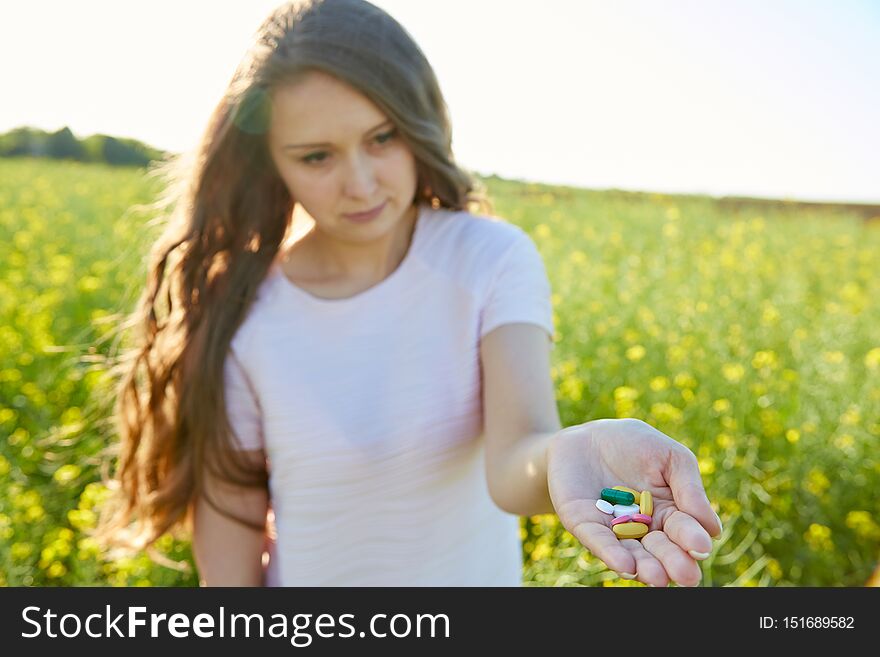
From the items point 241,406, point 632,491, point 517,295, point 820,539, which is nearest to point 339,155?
point 517,295

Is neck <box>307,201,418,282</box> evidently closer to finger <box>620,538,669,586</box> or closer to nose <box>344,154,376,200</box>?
nose <box>344,154,376,200</box>

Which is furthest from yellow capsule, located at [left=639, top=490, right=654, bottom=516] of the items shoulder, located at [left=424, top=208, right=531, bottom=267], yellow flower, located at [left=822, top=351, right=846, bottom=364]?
yellow flower, located at [left=822, top=351, right=846, bottom=364]

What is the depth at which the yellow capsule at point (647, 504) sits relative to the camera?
2.88ft

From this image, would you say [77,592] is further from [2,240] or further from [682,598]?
[2,240]

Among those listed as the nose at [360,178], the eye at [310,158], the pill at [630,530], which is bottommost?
the pill at [630,530]

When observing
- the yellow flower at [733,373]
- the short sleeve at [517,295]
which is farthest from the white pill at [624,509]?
the yellow flower at [733,373]

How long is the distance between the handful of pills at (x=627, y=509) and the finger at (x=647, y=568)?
31 mm

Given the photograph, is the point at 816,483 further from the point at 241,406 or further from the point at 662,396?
the point at 241,406

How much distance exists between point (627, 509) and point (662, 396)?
182cm

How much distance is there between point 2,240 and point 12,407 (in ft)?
9.10

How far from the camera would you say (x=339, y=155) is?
1.34m

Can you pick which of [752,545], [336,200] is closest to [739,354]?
[752,545]

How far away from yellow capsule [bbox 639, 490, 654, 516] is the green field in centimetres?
97

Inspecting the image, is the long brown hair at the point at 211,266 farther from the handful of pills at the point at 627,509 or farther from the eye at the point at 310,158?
the handful of pills at the point at 627,509
